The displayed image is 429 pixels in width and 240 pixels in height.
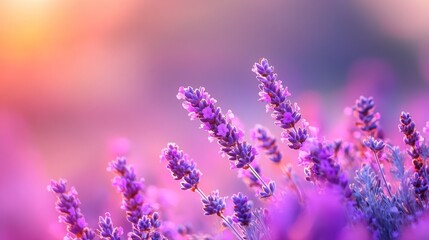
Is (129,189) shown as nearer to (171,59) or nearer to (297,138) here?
(297,138)

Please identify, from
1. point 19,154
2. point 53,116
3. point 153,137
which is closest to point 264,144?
point 19,154

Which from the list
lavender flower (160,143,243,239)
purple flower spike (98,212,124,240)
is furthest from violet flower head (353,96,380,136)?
purple flower spike (98,212,124,240)

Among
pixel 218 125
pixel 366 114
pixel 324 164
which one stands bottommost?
pixel 324 164

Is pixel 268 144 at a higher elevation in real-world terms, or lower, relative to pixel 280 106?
higher

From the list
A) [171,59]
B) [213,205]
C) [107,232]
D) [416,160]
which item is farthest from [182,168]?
[171,59]

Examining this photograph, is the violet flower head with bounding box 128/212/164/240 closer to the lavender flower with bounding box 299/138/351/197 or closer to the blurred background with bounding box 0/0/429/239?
the lavender flower with bounding box 299/138/351/197

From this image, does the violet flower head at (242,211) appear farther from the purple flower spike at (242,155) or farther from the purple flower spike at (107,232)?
the purple flower spike at (107,232)
